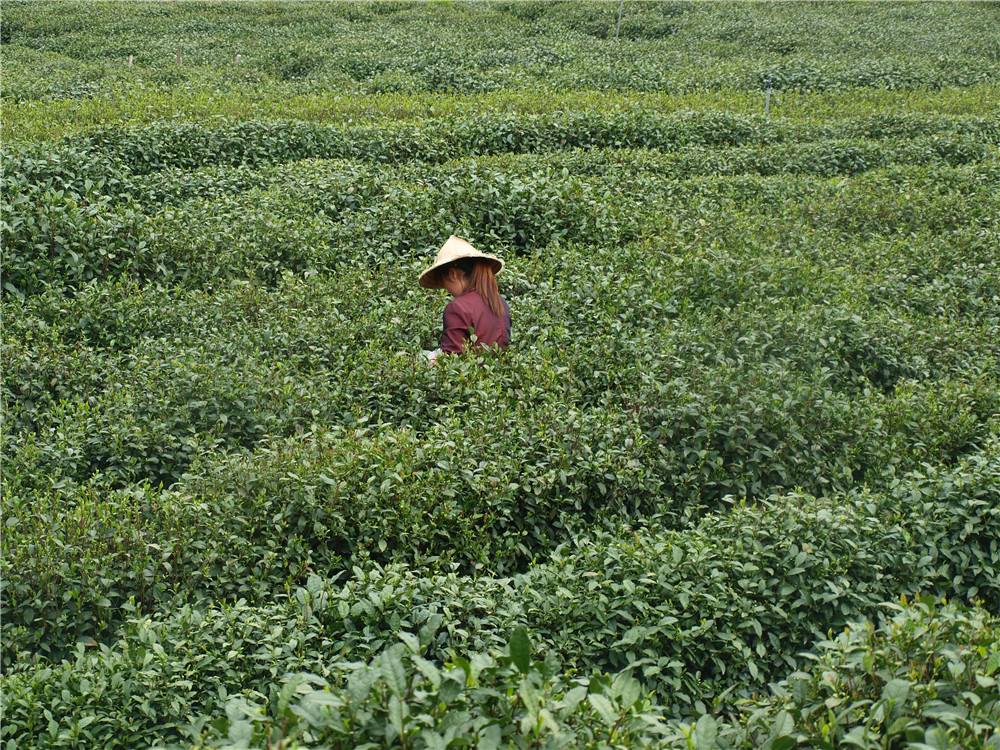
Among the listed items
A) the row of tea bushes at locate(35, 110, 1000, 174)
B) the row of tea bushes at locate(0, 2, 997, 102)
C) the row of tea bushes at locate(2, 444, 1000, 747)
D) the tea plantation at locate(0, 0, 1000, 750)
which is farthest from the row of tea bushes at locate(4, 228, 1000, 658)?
the row of tea bushes at locate(0, 2, 997, 102)

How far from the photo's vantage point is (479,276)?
6320 millimetres

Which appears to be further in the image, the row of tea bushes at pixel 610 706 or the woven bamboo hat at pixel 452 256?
the woven bamboo hat at pixel 452 256

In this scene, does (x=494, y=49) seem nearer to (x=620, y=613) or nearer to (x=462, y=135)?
(x=462, y=135)

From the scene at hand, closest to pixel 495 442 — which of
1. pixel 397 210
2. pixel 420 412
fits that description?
pixel 420 412

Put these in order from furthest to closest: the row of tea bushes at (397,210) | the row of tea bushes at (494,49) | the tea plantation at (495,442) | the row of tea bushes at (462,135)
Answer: the row of tea bushes at (494,49) → the row of tea bushes at (462,135) → the row of tea bushes at (397,210) → the tea plantation at (495,442)

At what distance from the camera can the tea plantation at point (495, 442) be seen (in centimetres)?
309

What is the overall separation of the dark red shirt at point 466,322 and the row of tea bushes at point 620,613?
2114 millimetres

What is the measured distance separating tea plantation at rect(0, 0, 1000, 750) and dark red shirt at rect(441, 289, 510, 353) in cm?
27

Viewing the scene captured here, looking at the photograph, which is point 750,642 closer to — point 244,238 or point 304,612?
point 304,612

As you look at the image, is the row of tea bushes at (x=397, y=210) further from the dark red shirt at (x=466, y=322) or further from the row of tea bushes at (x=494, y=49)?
the row of tea bushes at (x=494, y=49)

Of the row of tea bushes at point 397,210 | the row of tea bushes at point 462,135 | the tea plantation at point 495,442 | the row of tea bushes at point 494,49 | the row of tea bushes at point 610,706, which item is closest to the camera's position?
the row of tea bushes at point 610,706

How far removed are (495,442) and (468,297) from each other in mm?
1447

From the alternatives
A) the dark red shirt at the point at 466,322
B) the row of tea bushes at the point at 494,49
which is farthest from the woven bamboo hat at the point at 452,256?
the row of tea bushes at the point at 494,49

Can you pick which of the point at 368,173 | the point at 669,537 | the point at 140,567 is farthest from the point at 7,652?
the point at 368,173
